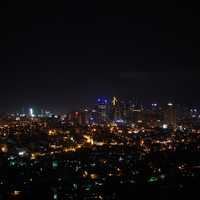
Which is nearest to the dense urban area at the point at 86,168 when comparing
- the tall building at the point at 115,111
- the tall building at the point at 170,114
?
the tall building at the point at 170,114

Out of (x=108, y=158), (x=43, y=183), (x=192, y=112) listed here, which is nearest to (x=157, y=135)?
(x=108, y=158)

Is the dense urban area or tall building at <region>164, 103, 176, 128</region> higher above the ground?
tall building at <region>164, 103, 176, 128</region>

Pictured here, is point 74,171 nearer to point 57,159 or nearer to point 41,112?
point 57,159

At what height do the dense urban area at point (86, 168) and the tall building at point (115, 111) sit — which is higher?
the tall building at point (115, 111)

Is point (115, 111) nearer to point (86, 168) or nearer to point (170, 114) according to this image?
point (170, 114)

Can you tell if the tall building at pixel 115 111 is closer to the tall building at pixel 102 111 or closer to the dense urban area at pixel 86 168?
A: the tall building at pixel 102 111

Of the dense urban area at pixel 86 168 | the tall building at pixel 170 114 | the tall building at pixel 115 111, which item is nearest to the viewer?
the dense urban area at pixel 86 168

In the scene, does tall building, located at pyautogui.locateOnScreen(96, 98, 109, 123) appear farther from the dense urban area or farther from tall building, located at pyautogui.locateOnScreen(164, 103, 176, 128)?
the dense urban area

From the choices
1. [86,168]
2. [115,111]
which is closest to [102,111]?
[115,111]

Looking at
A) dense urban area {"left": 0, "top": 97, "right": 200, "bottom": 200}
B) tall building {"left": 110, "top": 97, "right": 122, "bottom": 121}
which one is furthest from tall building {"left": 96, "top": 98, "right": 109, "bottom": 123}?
dense urban area {"left": 0, "top": 97, "right": 200, "bottom": 200}

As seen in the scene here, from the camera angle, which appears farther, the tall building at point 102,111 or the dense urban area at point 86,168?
the tall building at point 102,111

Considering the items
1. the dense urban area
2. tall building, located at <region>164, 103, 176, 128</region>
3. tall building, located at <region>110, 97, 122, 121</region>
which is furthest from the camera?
tall building, located at <region>110, 97, 122, 121</region>

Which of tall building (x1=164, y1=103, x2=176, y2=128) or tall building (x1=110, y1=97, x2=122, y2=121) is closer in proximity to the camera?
tall building (x1=164, y1=103, x2=176, y2=128)
